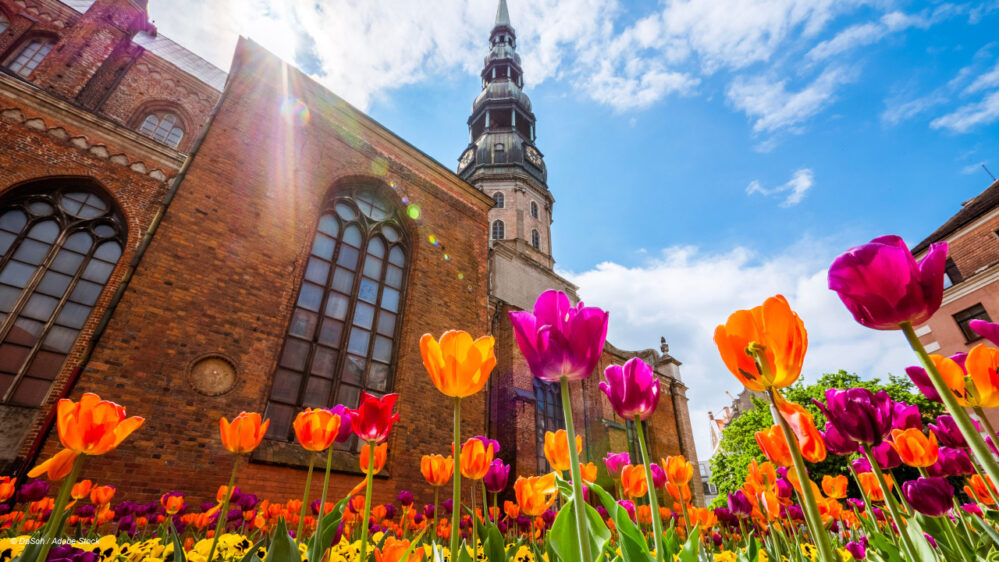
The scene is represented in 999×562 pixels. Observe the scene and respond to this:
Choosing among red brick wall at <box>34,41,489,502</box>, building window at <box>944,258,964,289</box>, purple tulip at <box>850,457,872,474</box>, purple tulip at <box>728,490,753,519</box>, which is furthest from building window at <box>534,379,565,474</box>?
building window at <box>944,258,964,289</box>

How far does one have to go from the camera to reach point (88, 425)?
1166mm

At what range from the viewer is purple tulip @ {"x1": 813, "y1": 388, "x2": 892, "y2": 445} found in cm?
113

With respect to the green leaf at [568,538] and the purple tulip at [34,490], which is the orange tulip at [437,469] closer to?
the green leaf at [568,538]

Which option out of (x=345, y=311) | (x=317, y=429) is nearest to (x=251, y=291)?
(x=345, y=311)

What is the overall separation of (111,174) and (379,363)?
20.2 feet

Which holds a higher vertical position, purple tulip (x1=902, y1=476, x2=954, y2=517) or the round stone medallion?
the round stone medallion

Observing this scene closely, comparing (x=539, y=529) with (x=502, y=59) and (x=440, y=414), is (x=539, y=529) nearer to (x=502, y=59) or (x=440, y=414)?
(x=440, y=414)

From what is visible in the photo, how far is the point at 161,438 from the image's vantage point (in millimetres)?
4965

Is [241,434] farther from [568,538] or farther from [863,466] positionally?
[863,466]

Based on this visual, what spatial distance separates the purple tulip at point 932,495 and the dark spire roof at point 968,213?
1712 cm

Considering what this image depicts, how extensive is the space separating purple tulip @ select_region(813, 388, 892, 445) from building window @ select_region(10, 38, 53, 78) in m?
17.5

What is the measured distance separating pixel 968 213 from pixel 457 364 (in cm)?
2163

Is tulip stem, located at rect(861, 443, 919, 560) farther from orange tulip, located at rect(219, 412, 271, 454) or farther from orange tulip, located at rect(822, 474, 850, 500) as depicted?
orange tulip, located at rect(219, 412, 271, 454)

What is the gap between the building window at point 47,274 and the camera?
6074mm
